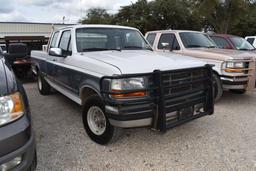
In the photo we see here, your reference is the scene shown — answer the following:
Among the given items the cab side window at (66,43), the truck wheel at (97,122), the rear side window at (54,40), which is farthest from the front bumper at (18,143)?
the rear side window at (54,40)

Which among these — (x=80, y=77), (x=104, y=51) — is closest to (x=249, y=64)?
(x=104, y=51)

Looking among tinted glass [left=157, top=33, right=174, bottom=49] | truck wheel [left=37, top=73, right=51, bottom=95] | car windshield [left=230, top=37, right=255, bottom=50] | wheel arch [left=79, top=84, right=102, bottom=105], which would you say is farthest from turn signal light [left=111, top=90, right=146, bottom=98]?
car windshield [left=230, top=37, right=255, bottom=50]

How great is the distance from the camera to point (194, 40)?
7.51 meters

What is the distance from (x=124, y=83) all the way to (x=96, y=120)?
1.02 meters

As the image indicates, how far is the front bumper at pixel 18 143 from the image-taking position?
85.0 inches

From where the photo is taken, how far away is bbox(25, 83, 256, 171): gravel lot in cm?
341

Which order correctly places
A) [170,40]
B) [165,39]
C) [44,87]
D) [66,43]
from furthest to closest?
[165,39] < [170,40] < [44,87] < [66,43]

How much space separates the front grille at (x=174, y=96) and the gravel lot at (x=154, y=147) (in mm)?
471

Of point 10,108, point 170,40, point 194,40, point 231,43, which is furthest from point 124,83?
point 231,43

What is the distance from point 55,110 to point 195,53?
148 inches

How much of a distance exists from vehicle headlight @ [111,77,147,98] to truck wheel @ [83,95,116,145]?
0.43 meters

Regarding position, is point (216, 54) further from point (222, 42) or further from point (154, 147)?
point (222, 42)

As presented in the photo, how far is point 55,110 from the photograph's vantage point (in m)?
5.78

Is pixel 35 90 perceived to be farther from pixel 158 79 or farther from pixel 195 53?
pixel 158 79
